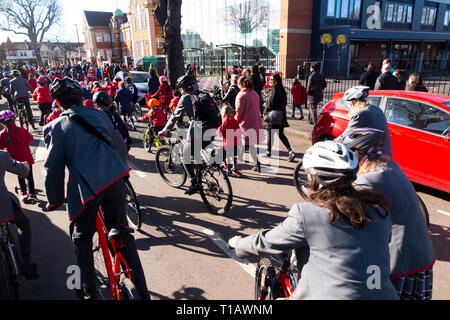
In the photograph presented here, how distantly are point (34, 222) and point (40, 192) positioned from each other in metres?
1.43

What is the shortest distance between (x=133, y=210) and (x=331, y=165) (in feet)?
12.4

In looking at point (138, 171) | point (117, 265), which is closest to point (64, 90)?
point (117, 265)

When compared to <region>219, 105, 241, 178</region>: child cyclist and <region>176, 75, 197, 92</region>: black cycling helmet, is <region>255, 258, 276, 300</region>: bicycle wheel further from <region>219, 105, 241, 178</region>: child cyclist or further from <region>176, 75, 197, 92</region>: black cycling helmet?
<region>219, 105, 241, 178</region>: child cyclist

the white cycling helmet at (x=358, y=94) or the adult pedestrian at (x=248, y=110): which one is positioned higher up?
the white cycling helmet at (x=358, y=94)

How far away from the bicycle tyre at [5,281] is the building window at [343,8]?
31.1m

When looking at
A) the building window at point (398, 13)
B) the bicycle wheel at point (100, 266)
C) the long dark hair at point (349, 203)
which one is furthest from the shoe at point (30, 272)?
the building window at point (398, 13)

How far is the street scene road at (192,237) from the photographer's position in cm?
347

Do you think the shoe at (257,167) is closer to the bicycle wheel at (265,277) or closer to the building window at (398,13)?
the bicycle wheel at (265,277)

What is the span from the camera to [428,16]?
35688mm

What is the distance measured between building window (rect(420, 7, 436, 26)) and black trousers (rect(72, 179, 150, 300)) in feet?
139

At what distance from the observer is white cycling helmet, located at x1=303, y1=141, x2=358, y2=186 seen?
5.58ft

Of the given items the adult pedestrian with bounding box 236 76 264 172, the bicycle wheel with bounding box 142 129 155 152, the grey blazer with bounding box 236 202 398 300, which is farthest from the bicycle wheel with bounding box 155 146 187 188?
the grey blazer with bounding box 236 202 398 300

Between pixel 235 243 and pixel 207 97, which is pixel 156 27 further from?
pixel 235 243

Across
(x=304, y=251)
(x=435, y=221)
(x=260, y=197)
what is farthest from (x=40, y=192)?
(x=435, y=221)
